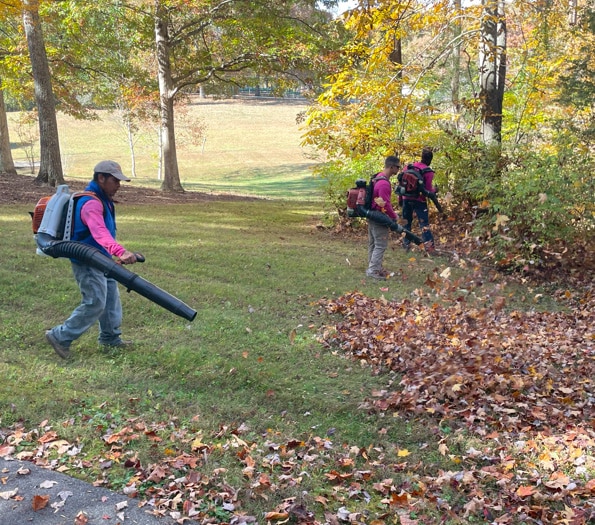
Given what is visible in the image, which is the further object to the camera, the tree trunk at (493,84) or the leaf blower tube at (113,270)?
the tree trunk at (493,84)

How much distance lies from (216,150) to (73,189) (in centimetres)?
4143

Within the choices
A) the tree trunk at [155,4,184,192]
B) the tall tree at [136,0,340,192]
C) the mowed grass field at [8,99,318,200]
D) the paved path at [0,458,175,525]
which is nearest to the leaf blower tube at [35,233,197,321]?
the paved path at [0,458,175,525]

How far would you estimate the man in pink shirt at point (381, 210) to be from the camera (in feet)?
32.9

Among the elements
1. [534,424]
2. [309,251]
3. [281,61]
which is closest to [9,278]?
A: [309,251]

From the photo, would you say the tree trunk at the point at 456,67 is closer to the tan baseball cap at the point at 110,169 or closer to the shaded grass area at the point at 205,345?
the shaded grass area at the point at 205,345

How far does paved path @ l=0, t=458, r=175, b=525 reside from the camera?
12.6 ft

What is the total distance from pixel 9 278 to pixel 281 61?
1409cm

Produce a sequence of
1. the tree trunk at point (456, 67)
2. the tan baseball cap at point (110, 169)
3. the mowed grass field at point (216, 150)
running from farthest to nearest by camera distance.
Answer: the mowed grass field at point (216, 150), the tree trunk at point (456, 67), the tan baseball cap at point (110, 169)

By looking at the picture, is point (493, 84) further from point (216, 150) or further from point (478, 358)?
point (216, 150)

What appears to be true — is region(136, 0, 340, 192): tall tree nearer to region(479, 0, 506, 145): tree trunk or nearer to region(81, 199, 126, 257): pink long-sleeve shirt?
region(479, 0, 506, 145): tree trunk

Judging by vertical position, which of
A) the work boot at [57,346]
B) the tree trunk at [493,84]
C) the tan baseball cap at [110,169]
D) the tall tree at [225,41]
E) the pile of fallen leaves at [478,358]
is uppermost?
the tall tree at [225,41]

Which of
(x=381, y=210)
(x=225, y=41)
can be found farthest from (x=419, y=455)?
(x=225, y=41)

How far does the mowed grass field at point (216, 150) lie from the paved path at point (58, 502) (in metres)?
30.0

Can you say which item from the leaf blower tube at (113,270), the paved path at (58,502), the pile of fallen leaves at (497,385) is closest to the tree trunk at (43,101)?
the pile of fallen leaves at (497,385)
